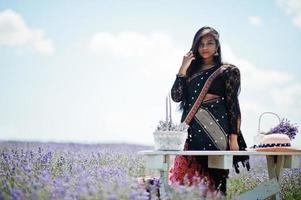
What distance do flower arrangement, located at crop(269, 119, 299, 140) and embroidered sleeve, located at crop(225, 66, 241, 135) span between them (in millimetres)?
587

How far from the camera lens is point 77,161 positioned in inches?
216

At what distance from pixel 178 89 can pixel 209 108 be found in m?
0.31

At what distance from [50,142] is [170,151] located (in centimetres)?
697

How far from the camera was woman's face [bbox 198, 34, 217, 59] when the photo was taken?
4.57 metres

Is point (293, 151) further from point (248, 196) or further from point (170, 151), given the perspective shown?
point (170, 151)

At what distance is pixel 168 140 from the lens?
157 inches

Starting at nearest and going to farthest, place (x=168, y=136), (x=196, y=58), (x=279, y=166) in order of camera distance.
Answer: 1. (x=168, y=136)
2. (x=196, y=58)
3. (x=279, y=166)

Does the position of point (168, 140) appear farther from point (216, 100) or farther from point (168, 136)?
point (216, 100)

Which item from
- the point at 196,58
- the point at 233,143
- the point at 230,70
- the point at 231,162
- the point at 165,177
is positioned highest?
the point at 196,58

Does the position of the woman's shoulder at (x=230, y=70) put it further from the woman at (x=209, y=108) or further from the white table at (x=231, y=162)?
the white table at (x=231, y=162)

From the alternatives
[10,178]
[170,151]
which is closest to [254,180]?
[170,151]

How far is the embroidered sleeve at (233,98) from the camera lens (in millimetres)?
4516

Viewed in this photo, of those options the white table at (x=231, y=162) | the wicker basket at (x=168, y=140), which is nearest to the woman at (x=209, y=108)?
the white table at (x=231, y=162)

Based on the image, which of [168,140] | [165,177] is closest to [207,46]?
[168,140]
